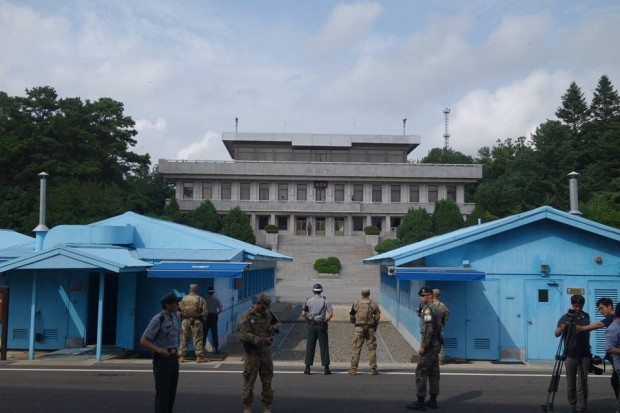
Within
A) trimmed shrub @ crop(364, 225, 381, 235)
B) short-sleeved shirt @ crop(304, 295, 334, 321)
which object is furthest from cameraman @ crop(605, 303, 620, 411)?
trimmed shrub @ crop(364, 225, 381, 235)

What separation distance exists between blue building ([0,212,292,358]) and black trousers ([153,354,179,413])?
7.25 m

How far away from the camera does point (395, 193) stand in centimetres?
7306

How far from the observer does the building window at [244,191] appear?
72500mm

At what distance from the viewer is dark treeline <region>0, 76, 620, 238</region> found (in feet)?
154

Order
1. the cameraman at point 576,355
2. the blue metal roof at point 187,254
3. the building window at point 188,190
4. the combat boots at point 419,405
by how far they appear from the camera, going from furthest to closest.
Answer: the building window at point 188,190 < the blue metal roof at point 187,254 < the combat boots at point 419,405 < the cameraman at point 576,355

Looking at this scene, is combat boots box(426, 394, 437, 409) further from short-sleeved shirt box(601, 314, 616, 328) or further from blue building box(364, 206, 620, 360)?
blue building box(364, 206, 620, 360)

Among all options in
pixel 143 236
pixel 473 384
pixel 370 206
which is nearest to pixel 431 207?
pixel 370 206

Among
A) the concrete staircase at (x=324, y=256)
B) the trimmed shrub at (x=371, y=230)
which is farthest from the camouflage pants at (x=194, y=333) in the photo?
the trimmed shrub at (x=371, y=230)

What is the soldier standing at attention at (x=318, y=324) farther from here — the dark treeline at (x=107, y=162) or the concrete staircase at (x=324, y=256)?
the concrete staircase at (x=324, y=256)

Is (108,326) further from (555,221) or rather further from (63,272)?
(555,221)

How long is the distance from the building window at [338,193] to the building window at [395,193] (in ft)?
17.7

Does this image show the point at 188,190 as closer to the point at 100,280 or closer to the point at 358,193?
the point at 358,193

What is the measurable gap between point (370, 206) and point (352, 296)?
31141 mm

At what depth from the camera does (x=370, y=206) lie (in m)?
71.8
